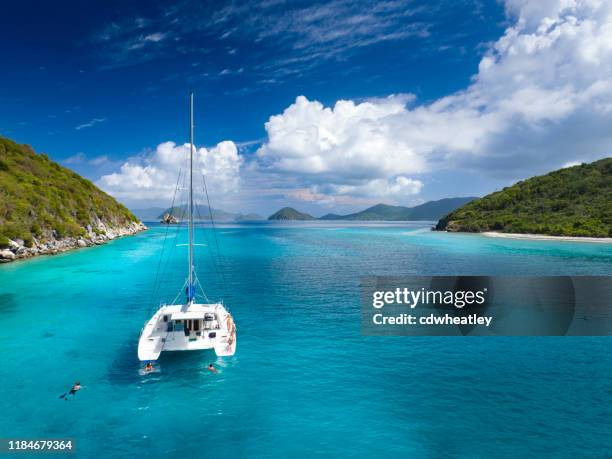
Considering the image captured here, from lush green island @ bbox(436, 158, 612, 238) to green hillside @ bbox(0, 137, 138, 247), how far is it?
154m

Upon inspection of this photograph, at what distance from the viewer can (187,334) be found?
2353 centimetres

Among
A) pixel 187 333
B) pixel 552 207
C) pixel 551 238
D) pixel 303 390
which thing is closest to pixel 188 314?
pixel 187 333

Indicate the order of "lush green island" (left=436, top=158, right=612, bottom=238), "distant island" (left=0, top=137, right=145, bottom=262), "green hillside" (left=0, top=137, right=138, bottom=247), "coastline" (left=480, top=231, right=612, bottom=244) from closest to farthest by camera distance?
"distant island" (left=0, top=137, right=145, bottom=262) < "green hillside" (left=0, top=137, right=138, bottom=247) < "coastline" (left=480, top=231, right=612, bottom=244) < "lush green island" (left=436, top=158, right=612, bottom=238)

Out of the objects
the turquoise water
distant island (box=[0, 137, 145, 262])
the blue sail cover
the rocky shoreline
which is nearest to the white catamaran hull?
the turquoise water

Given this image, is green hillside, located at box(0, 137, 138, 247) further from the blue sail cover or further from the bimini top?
the bimini top

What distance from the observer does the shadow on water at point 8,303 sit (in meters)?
35.2

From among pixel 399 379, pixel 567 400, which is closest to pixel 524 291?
pixel 567 400

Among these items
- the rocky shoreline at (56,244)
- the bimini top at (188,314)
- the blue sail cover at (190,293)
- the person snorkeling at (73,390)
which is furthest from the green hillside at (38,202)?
the bimini top at (188,314)

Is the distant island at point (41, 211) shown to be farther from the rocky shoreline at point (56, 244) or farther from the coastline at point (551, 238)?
the coastline at point (551, 238)

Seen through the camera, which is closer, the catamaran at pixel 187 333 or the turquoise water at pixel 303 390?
the turquoise water at pixel 303 390
